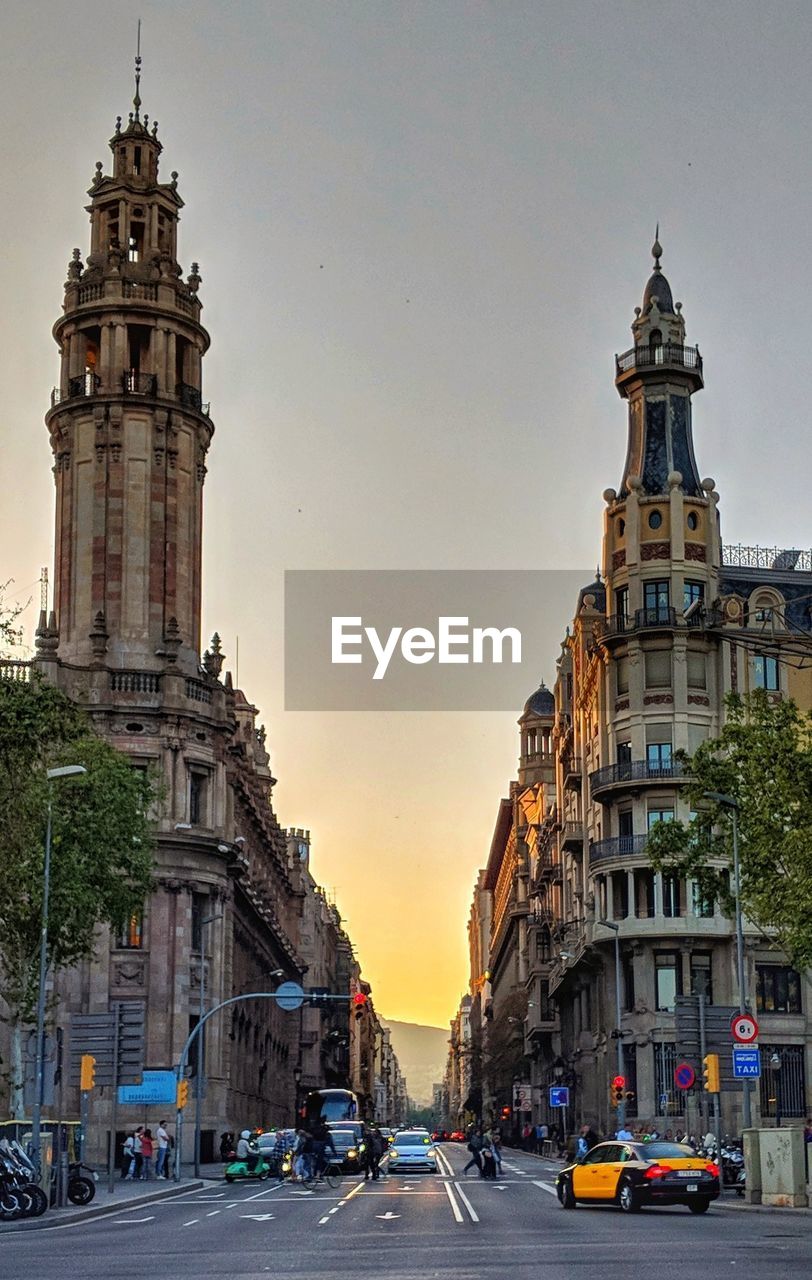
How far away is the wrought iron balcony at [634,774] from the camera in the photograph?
78562 millimetres

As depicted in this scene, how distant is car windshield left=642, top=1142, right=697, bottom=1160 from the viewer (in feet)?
121

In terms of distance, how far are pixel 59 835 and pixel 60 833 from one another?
283mm

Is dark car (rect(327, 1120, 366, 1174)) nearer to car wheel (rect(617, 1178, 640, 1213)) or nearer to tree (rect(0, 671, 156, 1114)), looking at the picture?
tree (rect(0, 671, 156, 1114))

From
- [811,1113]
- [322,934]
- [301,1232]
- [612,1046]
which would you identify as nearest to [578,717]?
[612,1046]

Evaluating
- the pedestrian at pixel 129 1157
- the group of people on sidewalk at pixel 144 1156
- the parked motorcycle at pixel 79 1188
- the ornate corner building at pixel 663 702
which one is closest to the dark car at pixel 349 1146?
the group of people on sidewalk at pixel 144 1156

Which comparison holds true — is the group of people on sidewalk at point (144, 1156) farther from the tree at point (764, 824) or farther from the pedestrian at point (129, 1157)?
the tree at point (764, 824)

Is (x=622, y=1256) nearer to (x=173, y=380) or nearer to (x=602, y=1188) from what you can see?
(x=602, y=1188)

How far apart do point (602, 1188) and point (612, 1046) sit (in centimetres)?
4322

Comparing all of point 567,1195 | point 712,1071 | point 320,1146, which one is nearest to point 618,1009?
point 320,1146

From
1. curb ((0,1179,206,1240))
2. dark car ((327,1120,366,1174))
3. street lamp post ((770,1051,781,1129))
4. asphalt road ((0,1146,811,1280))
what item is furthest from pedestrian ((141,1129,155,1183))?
street lamp post ((770,1051,781,1129))

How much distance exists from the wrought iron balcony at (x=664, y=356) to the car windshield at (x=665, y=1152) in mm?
50874

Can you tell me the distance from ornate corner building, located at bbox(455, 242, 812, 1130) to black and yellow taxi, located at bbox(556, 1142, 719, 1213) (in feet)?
112

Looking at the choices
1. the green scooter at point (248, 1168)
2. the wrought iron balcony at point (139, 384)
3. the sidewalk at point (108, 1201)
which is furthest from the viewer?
the wrought iron balcony at point (139, 384)

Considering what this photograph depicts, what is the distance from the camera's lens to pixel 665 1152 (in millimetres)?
37281
